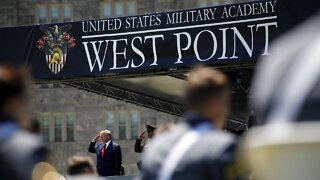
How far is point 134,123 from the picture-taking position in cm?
4834

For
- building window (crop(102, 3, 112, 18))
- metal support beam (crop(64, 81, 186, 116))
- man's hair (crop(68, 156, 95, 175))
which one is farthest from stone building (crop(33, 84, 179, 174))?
man's hair (crop(68, 156, 95, 175))

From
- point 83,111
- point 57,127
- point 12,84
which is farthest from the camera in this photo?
point 57,127

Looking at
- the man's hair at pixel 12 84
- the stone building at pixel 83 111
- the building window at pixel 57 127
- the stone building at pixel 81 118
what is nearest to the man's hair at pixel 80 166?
the man's hair at pixel 12 84

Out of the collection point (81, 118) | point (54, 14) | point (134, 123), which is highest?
point (54, 14)

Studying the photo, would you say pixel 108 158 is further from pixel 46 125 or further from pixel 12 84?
pixel 46 125

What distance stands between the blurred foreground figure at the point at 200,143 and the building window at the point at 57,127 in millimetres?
44086

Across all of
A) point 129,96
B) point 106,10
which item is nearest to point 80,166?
→ point 129,96

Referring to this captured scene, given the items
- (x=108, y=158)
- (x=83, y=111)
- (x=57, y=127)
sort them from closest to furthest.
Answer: (x=108, y=158), (x=83, y=111), (x=57, y=127)

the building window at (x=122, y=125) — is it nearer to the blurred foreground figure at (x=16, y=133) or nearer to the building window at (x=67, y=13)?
the building window at (x=67, y=13)

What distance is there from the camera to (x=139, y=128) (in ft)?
158

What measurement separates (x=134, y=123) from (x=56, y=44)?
3157 cm

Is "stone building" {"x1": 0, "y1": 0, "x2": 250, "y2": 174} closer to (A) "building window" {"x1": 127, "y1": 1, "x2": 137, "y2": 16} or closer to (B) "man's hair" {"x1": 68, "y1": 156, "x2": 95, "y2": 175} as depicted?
(A) "building window" {"x1": 127, "y1": 1, "x2": 137, "y2": 16}

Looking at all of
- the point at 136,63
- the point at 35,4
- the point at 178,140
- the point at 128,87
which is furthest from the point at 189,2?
the point at 178,140

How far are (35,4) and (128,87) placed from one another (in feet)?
102
